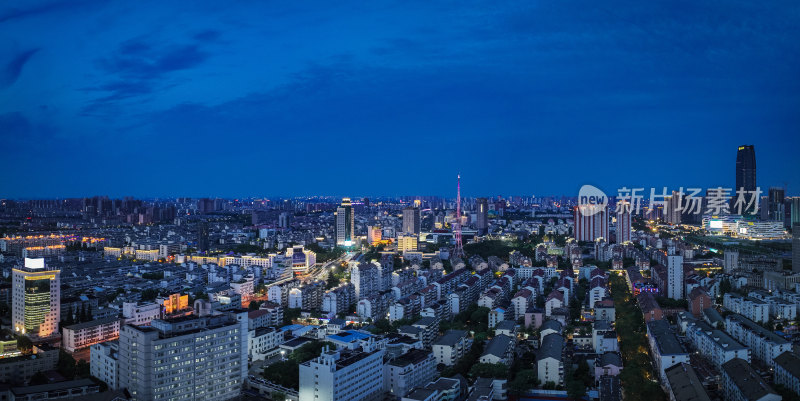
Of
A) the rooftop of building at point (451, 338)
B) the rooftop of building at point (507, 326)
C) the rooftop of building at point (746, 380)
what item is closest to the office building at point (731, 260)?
the rooftop of building at point (507, 326)

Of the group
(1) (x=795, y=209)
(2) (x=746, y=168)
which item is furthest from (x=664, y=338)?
(2) (x=746, y=168)

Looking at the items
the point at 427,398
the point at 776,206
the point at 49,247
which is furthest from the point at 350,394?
the point at 776,206

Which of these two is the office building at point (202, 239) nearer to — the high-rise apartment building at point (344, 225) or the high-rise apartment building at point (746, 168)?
the high-rise apartment building at point (344, 225)

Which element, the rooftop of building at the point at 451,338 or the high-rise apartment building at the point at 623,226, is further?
the high-rise apartment building at the point at 623,226

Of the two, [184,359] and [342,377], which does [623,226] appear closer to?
[342,377]

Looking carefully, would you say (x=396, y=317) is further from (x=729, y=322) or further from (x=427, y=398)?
(x=729, y=322)

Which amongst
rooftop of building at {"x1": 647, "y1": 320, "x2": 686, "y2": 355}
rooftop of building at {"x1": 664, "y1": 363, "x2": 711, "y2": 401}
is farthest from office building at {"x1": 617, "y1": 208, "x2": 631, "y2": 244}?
rooftop of building at {"x1": 664, "y1": 363, "x2": 711, "y2": 401}

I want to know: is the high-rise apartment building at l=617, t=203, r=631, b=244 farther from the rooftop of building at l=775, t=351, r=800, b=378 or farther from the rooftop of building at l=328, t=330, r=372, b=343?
the rooftop of building at l=328, t=330, r=372, b=343
